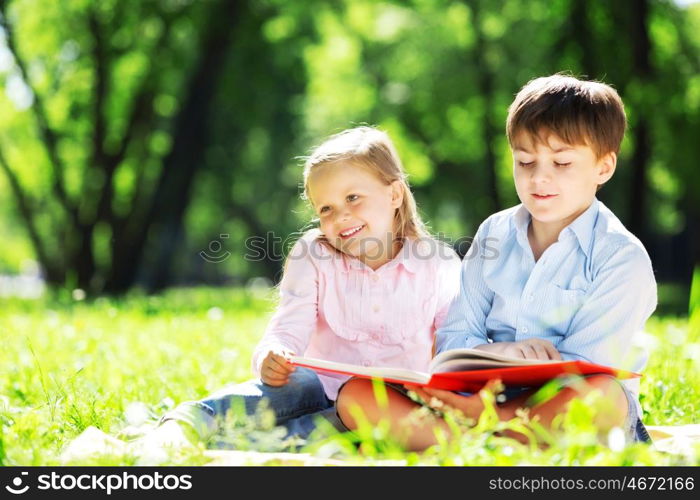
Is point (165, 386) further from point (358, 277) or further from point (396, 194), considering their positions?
point (396, 194)

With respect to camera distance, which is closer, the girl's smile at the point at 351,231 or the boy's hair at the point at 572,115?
the boy's hair at the point at 572,115

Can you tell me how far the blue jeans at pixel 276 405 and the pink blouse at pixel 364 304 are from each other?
0.13 meters

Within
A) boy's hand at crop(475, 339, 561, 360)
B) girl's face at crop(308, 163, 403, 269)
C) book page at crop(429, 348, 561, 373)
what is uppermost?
girl's face at crop(308, 163, 403, 269)

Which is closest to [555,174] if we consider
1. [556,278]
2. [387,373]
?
[556,278]

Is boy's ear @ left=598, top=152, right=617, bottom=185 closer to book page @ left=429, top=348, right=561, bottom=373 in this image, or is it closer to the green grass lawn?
the green grass lawn

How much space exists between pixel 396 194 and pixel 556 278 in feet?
2.63

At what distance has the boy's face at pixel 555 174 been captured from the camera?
3016mm

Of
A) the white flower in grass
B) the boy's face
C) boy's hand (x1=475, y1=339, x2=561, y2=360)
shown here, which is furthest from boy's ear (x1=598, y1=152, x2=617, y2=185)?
the white flower in grass

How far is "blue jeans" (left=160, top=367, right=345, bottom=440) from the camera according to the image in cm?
304

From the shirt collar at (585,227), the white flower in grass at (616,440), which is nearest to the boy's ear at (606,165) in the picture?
the shirt collar at (585,227)

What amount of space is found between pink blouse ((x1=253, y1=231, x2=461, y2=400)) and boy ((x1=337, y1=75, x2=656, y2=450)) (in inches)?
11.5

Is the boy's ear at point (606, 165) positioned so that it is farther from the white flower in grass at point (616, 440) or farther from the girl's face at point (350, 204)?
the white flower in grass at point (616, 440)

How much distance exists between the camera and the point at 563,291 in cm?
310

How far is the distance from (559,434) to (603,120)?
109cm
